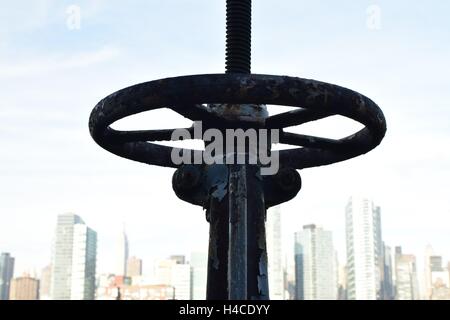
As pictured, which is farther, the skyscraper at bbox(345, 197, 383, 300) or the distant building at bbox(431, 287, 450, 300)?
the skyscraper at bbox(345, 197, 383, 300)

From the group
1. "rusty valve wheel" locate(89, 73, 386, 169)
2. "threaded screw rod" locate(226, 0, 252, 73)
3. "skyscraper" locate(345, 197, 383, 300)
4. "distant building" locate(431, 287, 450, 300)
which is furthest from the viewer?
"skyscraper" locate(345, 197, 383, 300)

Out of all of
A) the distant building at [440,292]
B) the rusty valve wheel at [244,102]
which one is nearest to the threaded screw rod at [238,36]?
the rusty valve wheel at [244,102]

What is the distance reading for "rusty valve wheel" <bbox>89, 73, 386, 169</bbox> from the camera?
11.6 ft

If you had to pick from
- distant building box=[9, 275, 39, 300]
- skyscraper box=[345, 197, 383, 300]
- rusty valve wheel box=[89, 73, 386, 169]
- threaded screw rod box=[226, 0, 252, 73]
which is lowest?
rusty valve wheel box=[89, 73, 386, 169]

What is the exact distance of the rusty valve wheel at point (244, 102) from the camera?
354 centimetres

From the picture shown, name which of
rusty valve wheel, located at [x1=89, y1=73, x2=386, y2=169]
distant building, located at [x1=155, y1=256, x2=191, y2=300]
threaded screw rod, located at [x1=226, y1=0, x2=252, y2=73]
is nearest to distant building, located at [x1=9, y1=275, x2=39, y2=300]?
distant building, located at [x1=155, y1=256, x2=191, y2=300]

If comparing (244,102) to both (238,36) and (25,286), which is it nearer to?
(238,36)

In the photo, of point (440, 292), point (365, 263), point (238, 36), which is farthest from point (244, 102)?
point (365, 263)

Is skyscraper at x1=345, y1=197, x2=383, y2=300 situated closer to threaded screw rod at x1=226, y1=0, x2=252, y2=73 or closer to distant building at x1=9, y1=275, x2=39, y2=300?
distant building at x1=9, y1=275, x2=39, y2=300

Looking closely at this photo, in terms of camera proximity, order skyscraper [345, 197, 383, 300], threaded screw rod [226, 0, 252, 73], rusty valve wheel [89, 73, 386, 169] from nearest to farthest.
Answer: rusty valve wheel [89, 73, 386, 169] → threaded screw rod [226, 0, 252, 73] → skyscraper [345, 197, 383, 300]

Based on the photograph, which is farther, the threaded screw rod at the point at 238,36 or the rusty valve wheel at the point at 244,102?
the threaded screw rod at the point at 238,36

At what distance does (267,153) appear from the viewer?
4.28m

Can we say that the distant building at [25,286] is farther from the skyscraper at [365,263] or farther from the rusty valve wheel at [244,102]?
the rusty valve wheel at [244,102]
